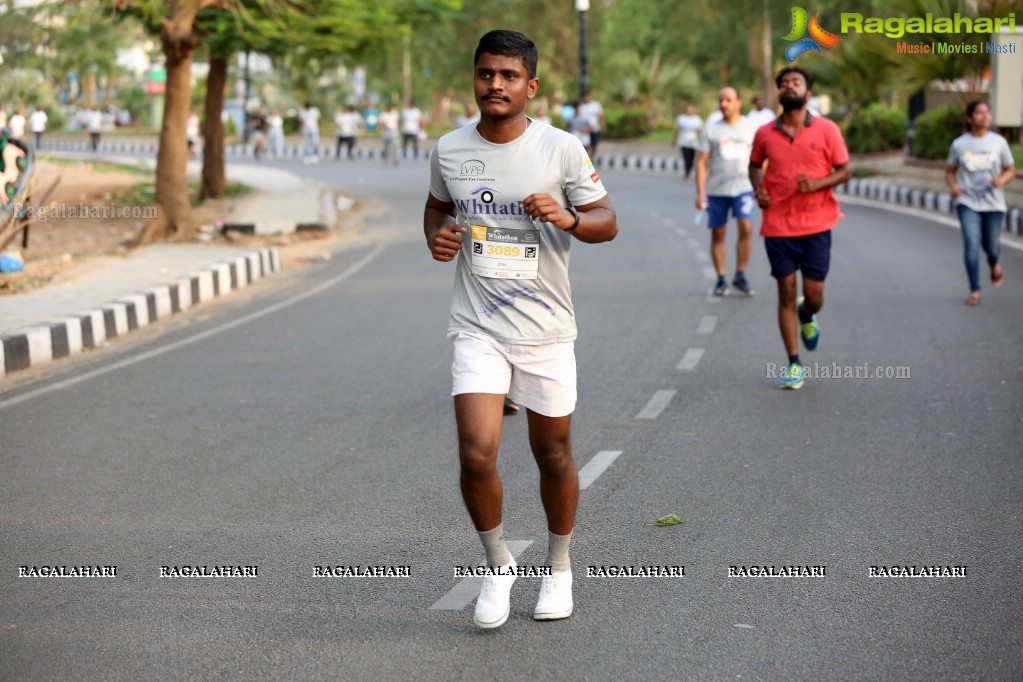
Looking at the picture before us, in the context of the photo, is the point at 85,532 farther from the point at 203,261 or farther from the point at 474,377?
the point at 203,261

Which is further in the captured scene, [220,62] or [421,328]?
[220,62]

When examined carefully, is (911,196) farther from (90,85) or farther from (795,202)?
(90,85)

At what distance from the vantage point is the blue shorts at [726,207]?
44.0ft

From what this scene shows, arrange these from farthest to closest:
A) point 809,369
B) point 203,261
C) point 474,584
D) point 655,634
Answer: point 203,261 < point 809,369 < point 474,584 < point 655,634

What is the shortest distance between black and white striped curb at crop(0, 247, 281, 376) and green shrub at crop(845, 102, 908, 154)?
61.1ft

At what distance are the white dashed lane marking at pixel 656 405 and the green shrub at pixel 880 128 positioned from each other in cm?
2437

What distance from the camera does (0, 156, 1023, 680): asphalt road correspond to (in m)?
4.69

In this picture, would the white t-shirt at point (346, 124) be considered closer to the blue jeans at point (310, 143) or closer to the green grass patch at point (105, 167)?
the blue jeans at point (310, 143)

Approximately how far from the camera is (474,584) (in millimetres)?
5352

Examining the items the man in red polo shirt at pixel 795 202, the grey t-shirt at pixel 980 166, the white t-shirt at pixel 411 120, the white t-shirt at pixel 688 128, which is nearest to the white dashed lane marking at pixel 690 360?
the man in red polo shirt at pixel 795 202

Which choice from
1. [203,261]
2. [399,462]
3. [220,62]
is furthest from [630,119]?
[399,462]

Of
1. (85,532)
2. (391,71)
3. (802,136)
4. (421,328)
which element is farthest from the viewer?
(391,71)

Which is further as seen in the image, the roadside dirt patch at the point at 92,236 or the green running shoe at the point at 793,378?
the roadside dirt patch at the point at 92,236

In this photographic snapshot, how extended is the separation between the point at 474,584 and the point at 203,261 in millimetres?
11979
